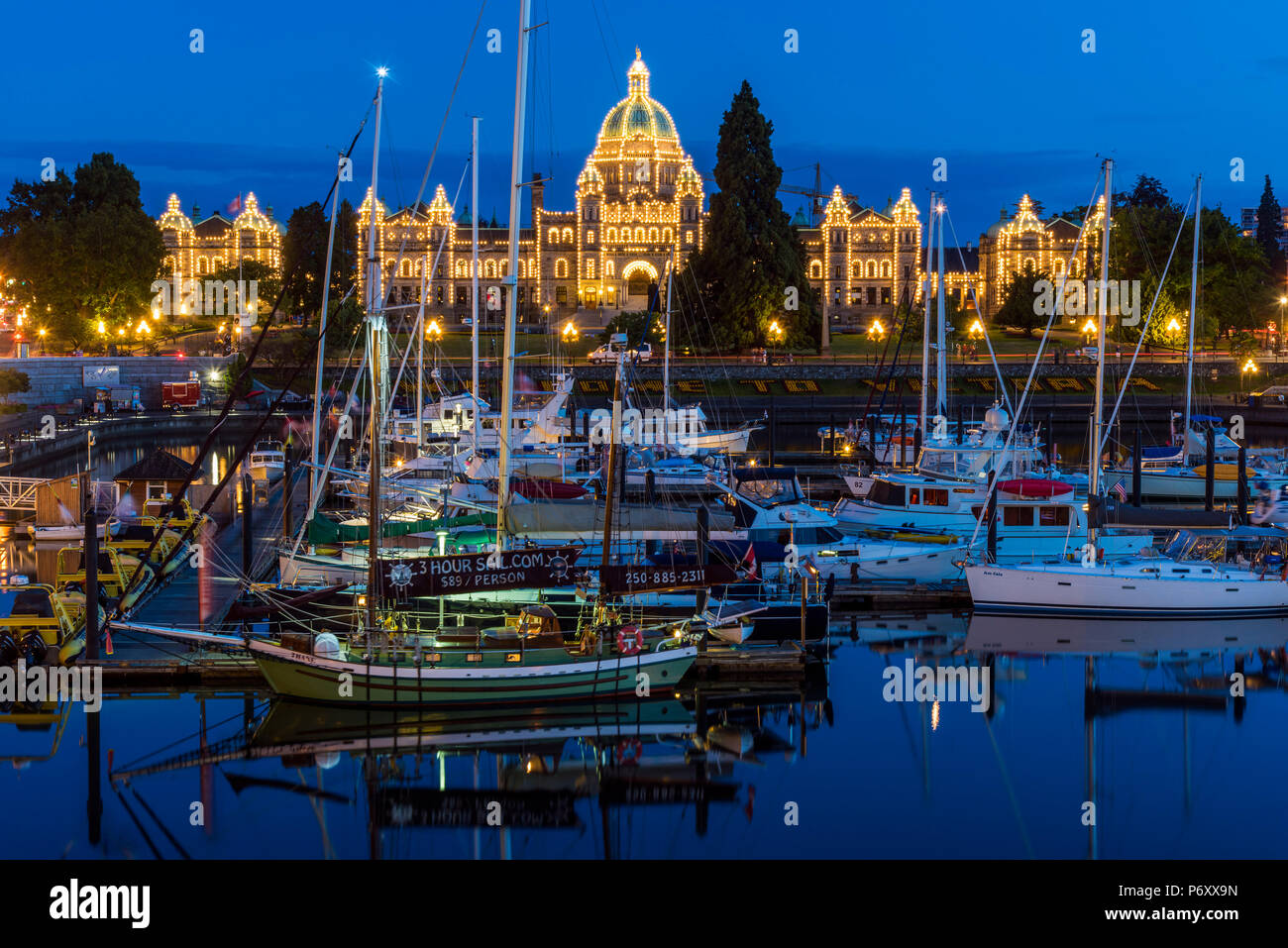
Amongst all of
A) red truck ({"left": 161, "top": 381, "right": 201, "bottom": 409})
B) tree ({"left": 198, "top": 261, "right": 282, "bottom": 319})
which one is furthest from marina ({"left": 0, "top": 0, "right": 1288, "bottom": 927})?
tree ({"left": 198, "top": 261, "right": 282, "bottom": 319})

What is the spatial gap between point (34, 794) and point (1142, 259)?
10300 centimetres

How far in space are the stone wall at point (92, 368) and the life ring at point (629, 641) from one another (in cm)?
6283

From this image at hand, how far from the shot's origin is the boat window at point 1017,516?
127 ft

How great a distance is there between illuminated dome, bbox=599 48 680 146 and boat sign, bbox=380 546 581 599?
12658 centimetres

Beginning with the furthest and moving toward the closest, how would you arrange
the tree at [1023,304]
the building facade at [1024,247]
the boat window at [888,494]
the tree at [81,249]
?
the building facade at [1024,247] → the tree at [1023,304] → the tree at [81,249] → the boat window at [888,494]

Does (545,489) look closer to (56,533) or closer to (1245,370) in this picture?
(56,533)

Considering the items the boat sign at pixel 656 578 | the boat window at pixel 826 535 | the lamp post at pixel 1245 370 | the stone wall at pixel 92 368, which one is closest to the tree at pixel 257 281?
the stone wall at pixel 92 368

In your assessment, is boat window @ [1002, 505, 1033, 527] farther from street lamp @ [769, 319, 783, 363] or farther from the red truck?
street lamp @ [769, 319, 783, 363]

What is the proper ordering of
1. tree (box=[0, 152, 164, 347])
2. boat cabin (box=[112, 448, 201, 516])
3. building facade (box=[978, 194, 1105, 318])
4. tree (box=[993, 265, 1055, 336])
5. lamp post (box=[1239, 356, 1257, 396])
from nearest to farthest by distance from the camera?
boat cabin (box=[112, 448, 201, 516]) < tree (box=[0, 152, 164, 347]) < lamp post (box=[1239, 356, 1257, 396]) < tree (box=[993, 265, 1055, 336]) < building facade (box=[978, 194, 1105, 318])

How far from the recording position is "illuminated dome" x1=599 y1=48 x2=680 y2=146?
5866 inches

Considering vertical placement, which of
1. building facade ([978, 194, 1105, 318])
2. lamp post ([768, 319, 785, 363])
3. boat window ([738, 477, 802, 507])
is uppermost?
building facade ([978, 194, 1105, 318])

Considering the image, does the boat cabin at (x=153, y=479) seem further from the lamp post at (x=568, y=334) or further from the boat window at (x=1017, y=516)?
the boat window at (x=1017, y=516)

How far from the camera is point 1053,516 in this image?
3866 centimetres
